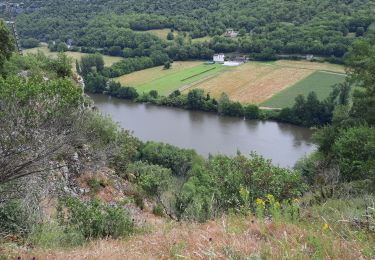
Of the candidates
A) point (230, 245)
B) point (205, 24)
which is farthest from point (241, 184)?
point (205, 24)

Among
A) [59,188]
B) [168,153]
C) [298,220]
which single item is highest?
[298,220]

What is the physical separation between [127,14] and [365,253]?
80326mm

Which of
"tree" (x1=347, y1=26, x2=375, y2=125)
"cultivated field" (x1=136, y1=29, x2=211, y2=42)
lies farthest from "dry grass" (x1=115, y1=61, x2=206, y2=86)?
"tree" (x1=347, y1=26, x2=375, y2=125)

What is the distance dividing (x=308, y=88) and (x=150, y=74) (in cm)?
1847

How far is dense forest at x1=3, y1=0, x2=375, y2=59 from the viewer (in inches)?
2404

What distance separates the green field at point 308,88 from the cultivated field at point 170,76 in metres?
10.0

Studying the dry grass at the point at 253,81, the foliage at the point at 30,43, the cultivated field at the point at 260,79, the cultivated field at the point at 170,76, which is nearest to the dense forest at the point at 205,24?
the cultivated field at the point at 260,79

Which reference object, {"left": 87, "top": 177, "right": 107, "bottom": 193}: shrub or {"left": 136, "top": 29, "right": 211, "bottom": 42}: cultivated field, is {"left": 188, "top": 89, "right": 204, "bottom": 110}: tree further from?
{"left": 87, "top": 177, "right": 107, "bottom": 193}: shrub

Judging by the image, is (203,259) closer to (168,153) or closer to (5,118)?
(5,118)

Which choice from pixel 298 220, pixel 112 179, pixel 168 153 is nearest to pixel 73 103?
pixel 298 220

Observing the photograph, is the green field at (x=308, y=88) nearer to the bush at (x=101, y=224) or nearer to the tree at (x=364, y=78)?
the tree at (x=364, y=78)

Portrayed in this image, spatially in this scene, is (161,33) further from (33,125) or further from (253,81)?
(33,125)

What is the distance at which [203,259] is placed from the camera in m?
3.96

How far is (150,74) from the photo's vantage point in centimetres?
5556
